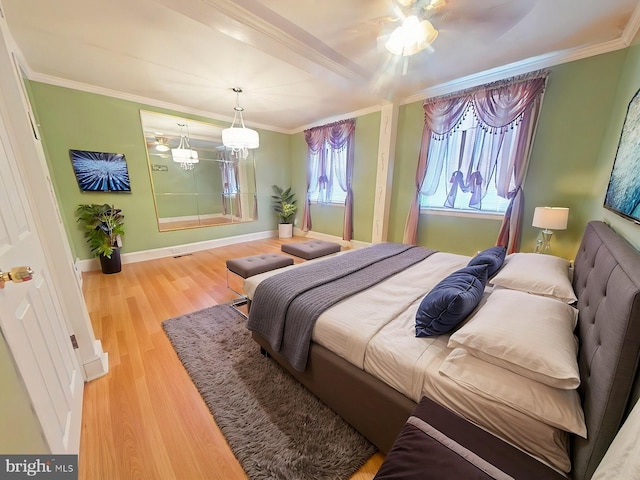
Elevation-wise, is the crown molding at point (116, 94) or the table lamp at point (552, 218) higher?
the crown molding at point (116, 94)

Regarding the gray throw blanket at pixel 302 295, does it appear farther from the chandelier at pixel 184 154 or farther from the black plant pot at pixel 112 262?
the chandelier at pixel 184 154

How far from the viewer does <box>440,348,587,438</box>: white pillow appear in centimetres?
71

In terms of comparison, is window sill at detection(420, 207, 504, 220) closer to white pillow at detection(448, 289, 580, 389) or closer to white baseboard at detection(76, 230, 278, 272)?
white pillow at detection(448, 289, 580, 389)

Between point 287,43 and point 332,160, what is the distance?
8.84 feet

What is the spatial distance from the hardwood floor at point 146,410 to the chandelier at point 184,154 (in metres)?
2.45

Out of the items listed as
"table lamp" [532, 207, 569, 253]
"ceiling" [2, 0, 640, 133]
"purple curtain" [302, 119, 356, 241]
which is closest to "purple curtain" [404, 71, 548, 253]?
"ceiling" [2, 0, 640, 133]

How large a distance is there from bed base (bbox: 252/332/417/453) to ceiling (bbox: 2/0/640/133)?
2.31 m

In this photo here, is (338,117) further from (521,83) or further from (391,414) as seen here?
(391,414)

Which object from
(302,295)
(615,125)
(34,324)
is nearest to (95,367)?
(34,324)

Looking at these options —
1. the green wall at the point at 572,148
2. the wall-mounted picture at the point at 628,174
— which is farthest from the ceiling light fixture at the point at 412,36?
the green wall at the point at 572,148

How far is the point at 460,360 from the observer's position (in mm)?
928

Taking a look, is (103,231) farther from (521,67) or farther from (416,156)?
(521,67)

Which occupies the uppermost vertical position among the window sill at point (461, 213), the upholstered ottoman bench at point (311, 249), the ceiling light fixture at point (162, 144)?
the ceiling light fixture at point (162, 144)

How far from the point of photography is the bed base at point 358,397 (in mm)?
1015
